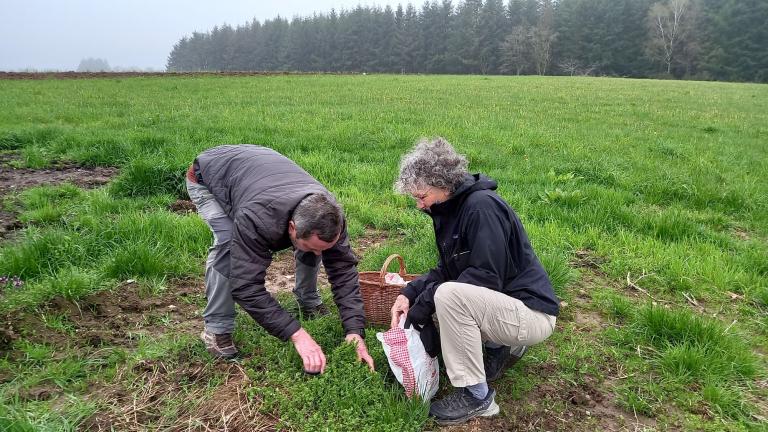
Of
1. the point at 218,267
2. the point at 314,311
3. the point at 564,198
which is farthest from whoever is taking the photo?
the point at 564,198

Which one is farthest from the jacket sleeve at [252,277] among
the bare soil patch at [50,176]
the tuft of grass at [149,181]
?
the bare soil patch at [50,176]

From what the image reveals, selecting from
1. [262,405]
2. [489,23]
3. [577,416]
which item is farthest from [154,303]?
[489,23]

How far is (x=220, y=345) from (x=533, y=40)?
7266 centimetres

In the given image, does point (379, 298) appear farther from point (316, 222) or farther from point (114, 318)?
point (114, 318)

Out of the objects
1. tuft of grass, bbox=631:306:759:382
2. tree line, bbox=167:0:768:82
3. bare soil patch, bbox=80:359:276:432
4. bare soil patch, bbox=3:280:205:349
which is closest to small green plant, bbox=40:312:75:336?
bare soil patch, bbox=3:280:205:349

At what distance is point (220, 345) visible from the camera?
332 centimetres

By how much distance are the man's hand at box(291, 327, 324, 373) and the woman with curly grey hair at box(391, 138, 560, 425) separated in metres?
0.57

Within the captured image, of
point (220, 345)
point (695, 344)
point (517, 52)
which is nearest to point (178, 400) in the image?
point (220, 345)

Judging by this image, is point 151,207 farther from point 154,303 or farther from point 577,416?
point 577,416

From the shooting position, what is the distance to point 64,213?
18.5ft

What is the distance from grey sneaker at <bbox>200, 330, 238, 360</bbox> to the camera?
10.8ft

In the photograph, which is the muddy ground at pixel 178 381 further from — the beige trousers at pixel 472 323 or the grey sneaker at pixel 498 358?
the beige trousers at pixel 472 323

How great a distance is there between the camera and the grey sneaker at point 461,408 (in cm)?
284

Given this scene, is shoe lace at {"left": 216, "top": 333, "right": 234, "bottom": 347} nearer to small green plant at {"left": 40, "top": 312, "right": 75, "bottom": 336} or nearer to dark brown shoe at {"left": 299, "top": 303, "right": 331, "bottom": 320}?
dark brown shoe at {"left": 299, "top": 303, "right": 331, "bottom": 320}
